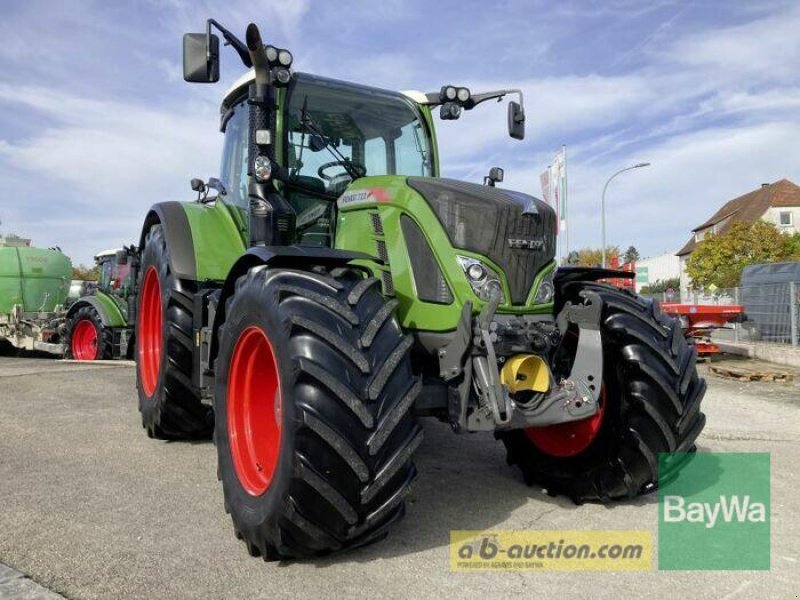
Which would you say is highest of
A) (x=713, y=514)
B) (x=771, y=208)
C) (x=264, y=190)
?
(x=771, y=208)

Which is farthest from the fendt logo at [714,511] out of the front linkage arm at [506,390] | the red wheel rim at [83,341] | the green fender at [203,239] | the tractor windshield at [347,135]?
the red wheel rim at [83,341]

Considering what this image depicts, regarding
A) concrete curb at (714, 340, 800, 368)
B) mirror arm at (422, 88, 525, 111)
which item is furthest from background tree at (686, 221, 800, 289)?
mirror arm at (422, 88, 525, 111)

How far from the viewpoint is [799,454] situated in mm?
5227

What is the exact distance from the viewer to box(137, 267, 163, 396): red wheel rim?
5840 mm

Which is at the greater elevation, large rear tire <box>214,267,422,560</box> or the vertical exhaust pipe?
the vertical exhaust pipe

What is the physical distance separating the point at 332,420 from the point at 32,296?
16.1m

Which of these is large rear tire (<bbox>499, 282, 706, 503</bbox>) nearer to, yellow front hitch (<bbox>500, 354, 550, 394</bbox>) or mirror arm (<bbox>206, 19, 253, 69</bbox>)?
yellow front hitch (<bbox>500, 354, 550, 394</bbox>)

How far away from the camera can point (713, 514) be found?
3709mm

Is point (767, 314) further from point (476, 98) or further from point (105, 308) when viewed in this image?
point (105, 308)

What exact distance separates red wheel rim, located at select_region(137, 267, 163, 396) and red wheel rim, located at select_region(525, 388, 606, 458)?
10.8 feet

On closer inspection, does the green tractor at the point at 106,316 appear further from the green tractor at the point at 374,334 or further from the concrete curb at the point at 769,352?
the concrete curb at the point at 769,352

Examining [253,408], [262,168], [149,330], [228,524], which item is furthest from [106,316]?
[228,524]

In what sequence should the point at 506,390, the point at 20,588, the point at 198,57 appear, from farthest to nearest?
the point at 198,57
the point at 506,390
the point at 20,588

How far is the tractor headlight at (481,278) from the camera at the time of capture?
3389 mm
